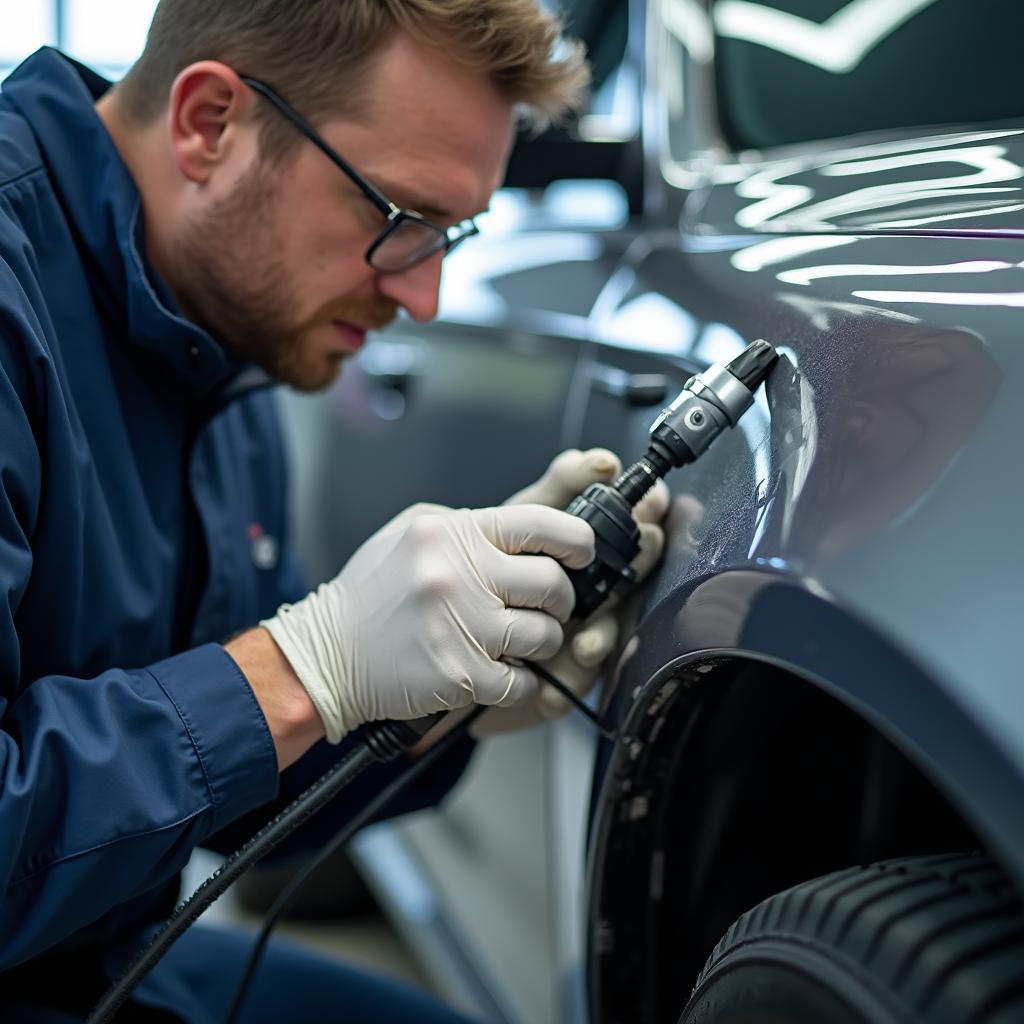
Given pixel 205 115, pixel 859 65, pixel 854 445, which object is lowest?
pixel 854 445

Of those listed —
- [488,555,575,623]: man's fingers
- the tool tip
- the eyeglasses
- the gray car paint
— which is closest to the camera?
the gray car paint

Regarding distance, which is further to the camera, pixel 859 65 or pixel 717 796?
pixel 859 65

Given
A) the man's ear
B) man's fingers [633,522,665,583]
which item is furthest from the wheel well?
the man's ear

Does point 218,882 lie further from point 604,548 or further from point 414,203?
point 414,203

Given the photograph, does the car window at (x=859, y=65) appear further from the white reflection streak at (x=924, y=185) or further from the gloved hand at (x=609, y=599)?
the gloved hand at (x=609, y=599)

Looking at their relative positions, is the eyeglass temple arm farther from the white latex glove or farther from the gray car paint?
the white latex glove

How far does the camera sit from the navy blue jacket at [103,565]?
824 millimetres

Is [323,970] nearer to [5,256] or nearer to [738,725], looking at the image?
[738,725]

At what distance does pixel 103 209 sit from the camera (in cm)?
107

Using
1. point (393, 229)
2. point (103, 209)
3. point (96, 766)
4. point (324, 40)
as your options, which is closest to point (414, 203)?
point (393, 229)

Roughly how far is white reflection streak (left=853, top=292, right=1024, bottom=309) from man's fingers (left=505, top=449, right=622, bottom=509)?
0.28 m

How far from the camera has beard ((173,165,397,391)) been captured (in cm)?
115

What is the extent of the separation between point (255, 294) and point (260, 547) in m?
0.30

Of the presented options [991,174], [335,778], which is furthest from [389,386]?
[991,174]
